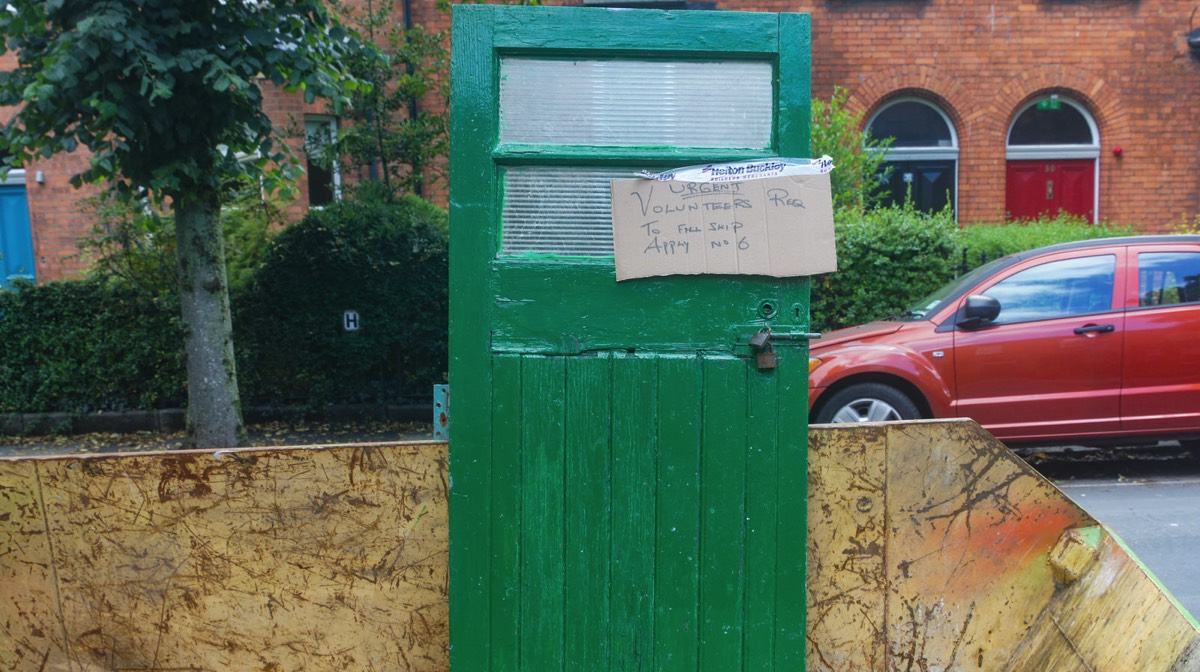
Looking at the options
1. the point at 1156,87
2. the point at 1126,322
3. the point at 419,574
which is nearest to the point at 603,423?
the point at 419,574

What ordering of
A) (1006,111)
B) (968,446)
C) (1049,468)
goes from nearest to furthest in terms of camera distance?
(968,446), (1049,468), (1006,111)

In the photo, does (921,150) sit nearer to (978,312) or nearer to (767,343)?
(978,312)

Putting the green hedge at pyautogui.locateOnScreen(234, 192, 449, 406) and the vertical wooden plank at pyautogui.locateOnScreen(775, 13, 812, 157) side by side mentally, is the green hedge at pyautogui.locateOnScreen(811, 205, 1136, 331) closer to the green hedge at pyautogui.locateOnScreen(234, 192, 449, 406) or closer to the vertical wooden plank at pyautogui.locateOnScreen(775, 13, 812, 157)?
the green hedge at pyautogui.locateOnScreen(234, 192, 449, 406)

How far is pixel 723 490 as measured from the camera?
8.54ft

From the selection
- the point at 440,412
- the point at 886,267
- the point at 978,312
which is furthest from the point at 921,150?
the point at 440,412

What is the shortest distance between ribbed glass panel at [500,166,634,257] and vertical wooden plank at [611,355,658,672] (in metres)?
0.35

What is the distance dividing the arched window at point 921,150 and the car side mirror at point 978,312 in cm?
732

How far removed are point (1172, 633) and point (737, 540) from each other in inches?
50.5

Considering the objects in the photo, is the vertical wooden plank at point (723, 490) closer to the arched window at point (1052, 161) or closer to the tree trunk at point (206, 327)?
the tree trunk at point (206, 327)

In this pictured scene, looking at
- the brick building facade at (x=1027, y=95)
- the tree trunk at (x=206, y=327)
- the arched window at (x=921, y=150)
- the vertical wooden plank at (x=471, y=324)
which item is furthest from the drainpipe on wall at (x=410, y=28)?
the vertical wooden plank at (x=471, y=324)

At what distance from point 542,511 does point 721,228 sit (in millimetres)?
915

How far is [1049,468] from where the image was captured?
27.7ft

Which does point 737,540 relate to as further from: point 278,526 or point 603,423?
point 278,526

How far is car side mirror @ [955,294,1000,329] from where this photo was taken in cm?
760
